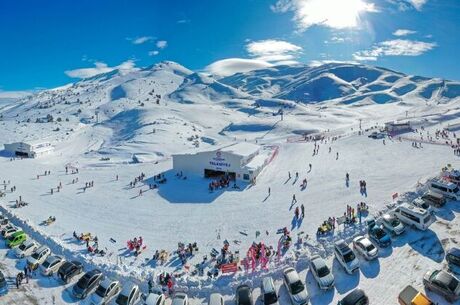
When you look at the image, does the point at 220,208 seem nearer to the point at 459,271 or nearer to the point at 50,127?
the point at 459,271

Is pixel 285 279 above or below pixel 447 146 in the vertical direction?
below

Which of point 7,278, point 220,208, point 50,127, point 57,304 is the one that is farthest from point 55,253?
point 50,127

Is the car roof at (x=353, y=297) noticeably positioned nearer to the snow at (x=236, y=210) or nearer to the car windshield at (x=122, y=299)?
the snow at (x=236, y=210)

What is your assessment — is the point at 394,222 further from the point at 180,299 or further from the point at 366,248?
the point at 180,299

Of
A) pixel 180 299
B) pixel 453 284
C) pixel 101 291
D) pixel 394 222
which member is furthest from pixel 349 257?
pixel 101 291

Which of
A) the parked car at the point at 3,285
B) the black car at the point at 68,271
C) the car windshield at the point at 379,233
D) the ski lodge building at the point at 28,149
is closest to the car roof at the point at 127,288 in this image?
the black car at the point at 68,271

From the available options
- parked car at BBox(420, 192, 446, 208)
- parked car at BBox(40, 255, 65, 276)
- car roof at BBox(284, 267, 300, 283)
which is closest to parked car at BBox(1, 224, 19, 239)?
parked car at BBox(40, 255, 65, 276)

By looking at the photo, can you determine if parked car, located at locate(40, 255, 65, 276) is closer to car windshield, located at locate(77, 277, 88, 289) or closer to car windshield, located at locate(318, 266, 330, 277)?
car windshield, located at locate(77, 277, 88, 289)
